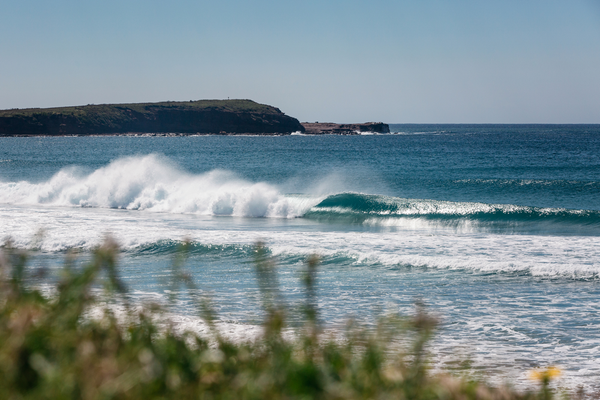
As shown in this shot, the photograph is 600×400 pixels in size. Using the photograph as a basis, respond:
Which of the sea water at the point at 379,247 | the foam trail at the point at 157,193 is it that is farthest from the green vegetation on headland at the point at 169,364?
the foam trail at the point at 157,193

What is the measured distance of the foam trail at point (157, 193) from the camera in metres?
22.9

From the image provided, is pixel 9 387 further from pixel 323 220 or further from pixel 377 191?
pixel 377 191

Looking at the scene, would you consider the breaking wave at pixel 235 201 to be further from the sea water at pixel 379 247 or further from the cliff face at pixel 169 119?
the cliff face at pixel 169 119

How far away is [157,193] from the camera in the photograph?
2519cm

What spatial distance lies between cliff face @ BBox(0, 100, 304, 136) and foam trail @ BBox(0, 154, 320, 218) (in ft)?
345

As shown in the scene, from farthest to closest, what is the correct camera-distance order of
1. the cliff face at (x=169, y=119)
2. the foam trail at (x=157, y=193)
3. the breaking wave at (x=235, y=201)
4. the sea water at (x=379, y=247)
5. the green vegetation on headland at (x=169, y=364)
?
the cliff face at (x=169, y=119) < the foam trail at (x=157, y=193) < the breaking wave at (x=235, y=201) < the sea water at (x=379, y=247) < the green vegetation on headland at (x=169, y=364)

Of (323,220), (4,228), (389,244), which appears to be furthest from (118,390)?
(323,220)

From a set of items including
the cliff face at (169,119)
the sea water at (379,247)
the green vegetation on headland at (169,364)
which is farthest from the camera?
the cliff face at (169,119)

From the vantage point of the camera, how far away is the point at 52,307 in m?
2.03

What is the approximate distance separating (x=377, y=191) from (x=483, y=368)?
2679 cm

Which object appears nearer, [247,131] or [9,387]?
[9,387]

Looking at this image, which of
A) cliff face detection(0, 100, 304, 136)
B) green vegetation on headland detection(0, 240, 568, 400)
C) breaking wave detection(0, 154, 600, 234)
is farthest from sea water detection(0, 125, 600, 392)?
cliff face detection(0, 100, 304, 136)

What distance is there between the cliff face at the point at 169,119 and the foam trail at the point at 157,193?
4139 inches

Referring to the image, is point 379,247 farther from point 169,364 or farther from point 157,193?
point 157,193
